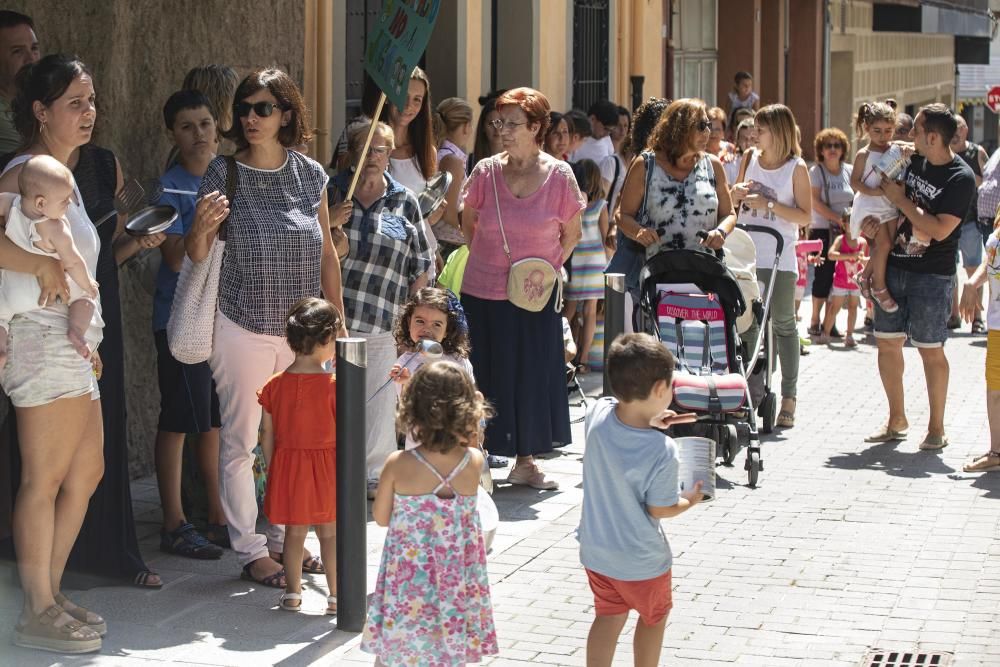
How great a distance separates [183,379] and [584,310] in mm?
5450

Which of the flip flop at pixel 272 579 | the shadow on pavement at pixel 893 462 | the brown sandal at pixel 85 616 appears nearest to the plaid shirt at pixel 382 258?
the flip flop at pixel 272 579

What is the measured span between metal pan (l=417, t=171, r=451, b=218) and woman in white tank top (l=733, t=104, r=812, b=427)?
8.28 ft

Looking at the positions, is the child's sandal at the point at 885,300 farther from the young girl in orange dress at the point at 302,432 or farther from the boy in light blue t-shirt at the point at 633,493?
the boy in light blue t-shirt at the point at 633,493

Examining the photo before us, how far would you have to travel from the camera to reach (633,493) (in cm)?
523

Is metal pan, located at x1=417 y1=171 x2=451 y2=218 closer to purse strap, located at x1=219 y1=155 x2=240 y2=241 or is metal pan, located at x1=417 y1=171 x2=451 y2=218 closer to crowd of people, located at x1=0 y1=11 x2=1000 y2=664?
crowd of people, located at x1=0 y1=11 x2=1000 y2=664

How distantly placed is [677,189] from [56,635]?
4.60 meters

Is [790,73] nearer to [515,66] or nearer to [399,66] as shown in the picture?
[515,66]

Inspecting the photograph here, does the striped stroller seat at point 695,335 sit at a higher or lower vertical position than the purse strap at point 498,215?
lower

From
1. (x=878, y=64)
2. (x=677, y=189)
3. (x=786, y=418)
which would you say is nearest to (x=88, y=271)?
(x=677, y=189)

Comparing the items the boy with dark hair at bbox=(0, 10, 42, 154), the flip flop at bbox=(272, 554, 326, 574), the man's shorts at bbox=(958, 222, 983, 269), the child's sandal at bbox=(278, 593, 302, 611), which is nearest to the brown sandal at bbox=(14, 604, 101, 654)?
the child's sandal at bbox=(278, 593, 302, 611)

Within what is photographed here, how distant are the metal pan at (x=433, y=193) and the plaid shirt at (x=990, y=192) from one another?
3.65m

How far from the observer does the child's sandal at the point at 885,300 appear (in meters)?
9.88

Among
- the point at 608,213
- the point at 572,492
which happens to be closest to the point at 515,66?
the point at 608,213

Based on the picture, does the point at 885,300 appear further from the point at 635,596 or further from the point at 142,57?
the point at 635,596
